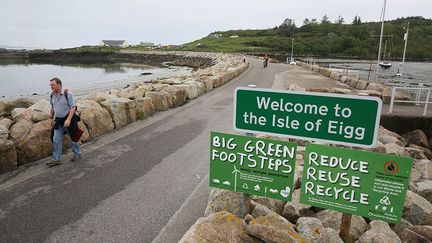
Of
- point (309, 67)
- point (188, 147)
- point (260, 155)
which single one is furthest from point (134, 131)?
point (309, 67)

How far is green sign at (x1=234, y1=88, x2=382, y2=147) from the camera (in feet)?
9.45

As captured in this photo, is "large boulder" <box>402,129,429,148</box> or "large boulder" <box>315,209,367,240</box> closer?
"large boulder" <box>315,209,367,240</box>

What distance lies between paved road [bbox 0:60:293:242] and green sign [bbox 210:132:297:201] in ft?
4.55

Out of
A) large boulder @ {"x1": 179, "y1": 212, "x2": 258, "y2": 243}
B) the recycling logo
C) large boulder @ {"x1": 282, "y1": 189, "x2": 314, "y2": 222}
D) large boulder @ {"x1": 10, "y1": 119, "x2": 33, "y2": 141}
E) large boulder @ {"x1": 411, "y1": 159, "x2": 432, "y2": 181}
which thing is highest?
the recycling logo

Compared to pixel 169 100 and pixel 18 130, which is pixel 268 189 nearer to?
pixel 18 130

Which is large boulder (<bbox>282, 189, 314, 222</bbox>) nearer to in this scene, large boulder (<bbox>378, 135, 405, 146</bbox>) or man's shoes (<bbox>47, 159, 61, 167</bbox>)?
large boulder (<bbox>378, 135, 405, 146</bbox>)

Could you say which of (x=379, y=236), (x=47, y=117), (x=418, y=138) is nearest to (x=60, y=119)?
(x=47, y=117)

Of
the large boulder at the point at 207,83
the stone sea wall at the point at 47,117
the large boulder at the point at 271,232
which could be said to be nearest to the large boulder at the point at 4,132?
the stone sea wall at the point at 47,117

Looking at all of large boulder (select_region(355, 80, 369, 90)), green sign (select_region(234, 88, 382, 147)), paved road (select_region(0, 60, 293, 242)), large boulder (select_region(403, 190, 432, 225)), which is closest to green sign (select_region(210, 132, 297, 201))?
green sign (select_region(234, 88, 382, 147))

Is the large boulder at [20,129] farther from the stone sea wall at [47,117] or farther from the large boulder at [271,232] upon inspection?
the large boulder at [271,232]

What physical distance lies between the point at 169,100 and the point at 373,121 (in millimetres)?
10470

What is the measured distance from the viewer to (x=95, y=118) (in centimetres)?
866

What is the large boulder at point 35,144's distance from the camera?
673 centimetres

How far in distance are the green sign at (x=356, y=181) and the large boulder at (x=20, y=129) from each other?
6560 millimetres
